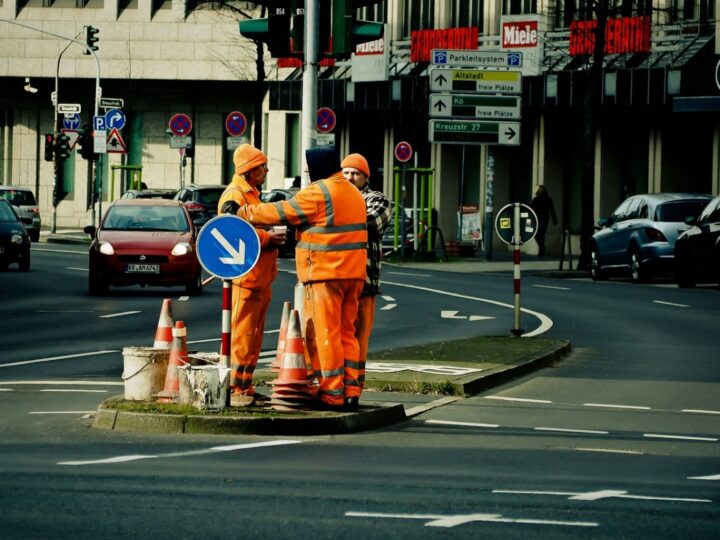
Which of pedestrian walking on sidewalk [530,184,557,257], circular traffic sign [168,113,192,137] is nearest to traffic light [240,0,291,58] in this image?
pedestrian walking on sidewalk [530,184,557,257]

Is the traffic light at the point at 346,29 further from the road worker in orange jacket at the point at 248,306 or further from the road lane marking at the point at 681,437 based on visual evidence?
the road lane marking at the point at 681,437

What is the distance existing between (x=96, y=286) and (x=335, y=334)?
1666 cm

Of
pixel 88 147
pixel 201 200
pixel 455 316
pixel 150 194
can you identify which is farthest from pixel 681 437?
pixel 88 147

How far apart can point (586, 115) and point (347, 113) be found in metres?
20.7

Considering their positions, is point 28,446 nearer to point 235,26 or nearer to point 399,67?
point 399,67

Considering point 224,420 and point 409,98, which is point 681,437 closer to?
point 224,420

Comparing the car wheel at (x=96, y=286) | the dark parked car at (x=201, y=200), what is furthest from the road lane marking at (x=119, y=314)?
the dark parked car at (x=201, y=200)

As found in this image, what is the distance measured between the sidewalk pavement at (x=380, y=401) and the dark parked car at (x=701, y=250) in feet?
37.4

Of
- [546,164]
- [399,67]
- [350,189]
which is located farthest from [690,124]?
[350,189]

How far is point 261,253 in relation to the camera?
12.6 metres

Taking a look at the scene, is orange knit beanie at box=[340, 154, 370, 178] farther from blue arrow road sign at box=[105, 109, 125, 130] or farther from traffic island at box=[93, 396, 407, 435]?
blue arrow road sign at box=[105, 109, 125, 130]

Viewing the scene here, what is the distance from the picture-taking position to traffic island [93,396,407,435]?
38.4ft

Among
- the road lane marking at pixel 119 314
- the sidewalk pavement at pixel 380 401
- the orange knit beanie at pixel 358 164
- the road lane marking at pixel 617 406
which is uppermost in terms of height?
the orange knit beanie at pixel 358 164

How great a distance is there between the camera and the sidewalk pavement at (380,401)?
11758 millimetres
